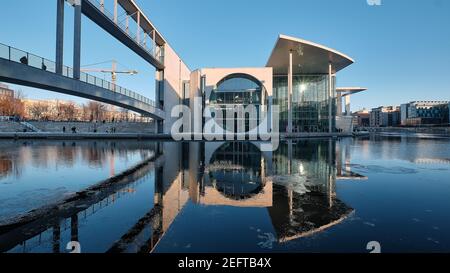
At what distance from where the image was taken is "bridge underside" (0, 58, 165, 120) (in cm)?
1449

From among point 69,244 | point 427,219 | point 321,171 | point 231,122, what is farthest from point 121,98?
point 427,219

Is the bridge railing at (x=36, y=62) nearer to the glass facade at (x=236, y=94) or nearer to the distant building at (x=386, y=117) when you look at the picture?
the glass facade at (x=236, y=94)

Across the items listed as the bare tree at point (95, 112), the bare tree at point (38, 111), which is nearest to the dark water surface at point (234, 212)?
the bare tree at point (95, 112)

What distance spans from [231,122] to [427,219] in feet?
123

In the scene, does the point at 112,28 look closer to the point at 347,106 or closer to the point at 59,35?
the point at 59,35

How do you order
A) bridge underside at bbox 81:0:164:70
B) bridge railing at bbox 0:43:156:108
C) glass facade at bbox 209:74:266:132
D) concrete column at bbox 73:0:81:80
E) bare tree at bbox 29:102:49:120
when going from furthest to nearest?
bare tree at bbox 29:102:49:120 < glass facade at bbox 209:74:266:132 < bridge underside at bbox 81:0:164:70 < concrete column at bbox 73:0:81:80 < bridge railing at bbox 0:43:156:108

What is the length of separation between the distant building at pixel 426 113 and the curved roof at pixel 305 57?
340 ft

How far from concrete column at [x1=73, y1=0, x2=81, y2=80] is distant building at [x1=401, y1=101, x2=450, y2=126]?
139 meters

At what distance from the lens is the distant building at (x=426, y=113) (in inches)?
4444

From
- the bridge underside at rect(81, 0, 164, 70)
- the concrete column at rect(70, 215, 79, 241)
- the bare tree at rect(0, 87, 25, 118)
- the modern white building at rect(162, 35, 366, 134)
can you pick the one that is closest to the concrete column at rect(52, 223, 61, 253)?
the concrete column at rect(70, 215, 79, 241)

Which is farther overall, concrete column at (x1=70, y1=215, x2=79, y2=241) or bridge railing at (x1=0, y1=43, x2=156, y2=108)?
bridge railing at (x1=0, y1=43, x2=156, y2=108)

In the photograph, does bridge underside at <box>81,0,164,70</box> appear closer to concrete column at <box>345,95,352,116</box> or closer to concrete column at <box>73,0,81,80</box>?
concrete column at <box>73,0,81,80</box>
